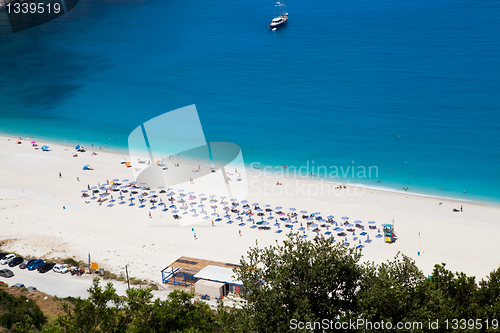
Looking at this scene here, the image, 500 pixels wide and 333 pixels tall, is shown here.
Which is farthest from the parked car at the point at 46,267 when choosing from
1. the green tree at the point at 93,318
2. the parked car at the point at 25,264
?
the green tree at the point at 93,318

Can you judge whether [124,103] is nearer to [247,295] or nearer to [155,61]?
[155,61]

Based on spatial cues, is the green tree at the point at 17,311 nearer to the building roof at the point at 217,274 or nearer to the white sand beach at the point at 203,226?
the white sand beach at the point at 203,226

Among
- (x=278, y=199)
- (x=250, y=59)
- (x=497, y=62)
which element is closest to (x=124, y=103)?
(x=250, y=59)

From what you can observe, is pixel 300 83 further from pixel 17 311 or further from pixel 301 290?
pixel 301 290

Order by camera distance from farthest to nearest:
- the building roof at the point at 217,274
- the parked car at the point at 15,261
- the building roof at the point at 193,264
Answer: the parked car at the point at 15,261, the building roof at the point at 193,264, the building roof at the point at 217,274

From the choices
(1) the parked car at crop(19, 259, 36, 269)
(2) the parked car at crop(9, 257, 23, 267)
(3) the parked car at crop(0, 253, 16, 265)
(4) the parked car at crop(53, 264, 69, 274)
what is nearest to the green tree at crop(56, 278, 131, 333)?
(4) the parked car at crop(53, 264, 69, 274)

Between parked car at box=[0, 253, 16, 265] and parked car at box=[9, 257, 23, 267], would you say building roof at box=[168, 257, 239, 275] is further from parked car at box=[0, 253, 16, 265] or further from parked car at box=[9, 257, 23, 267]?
parked car at box=[0, 253, 16, 265]
